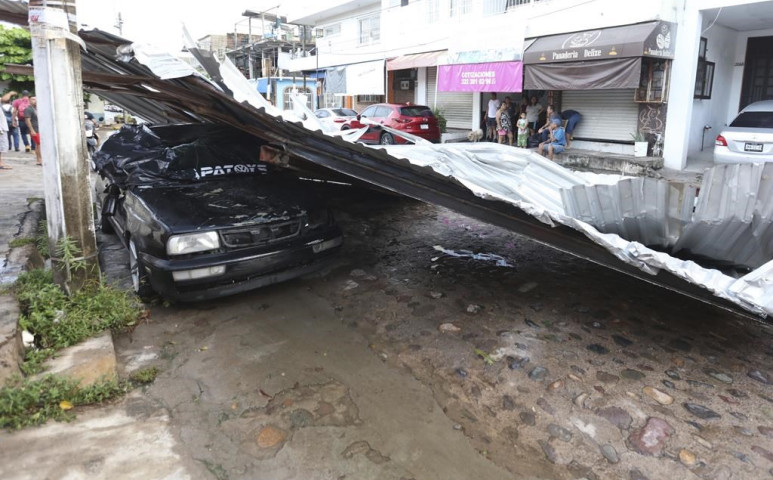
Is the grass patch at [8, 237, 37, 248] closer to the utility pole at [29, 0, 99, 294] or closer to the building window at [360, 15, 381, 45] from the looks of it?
the utility pole at [29, 0, 99, 294]

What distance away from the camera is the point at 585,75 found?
1359cm

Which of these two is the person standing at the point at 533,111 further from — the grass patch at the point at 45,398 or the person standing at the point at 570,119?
the grass patch at the point at 45,398

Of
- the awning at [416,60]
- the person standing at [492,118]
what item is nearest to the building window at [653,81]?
the person standing at [492,118]

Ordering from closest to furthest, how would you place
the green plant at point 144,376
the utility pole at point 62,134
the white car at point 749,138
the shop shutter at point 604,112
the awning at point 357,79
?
the green plant at point 144,376
the utility pole at point 62,134
the white car at point 749,138
the shop shutter at point 604,112
the awning at point 357,79

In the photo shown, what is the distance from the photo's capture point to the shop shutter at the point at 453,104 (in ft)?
66.7

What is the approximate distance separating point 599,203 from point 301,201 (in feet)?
8.93

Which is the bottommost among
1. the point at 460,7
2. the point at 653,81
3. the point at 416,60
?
the point at 653,81

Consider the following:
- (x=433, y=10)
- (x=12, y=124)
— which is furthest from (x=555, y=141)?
(x=12, y=124)

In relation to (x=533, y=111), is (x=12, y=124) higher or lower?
lower

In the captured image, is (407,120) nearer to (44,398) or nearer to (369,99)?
(369,99)

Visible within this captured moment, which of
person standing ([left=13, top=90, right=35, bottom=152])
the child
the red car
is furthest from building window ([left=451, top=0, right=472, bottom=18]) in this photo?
person standing ([left=13, top=90, right=35, bottom=152])

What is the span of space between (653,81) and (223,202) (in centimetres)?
1239

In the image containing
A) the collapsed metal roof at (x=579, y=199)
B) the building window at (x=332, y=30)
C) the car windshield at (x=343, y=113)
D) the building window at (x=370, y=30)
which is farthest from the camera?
the building window at (x=332, y=30)

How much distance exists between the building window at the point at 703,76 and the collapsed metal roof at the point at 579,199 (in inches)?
441
